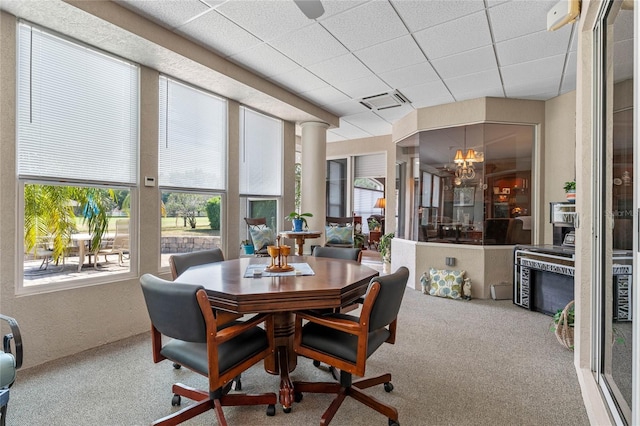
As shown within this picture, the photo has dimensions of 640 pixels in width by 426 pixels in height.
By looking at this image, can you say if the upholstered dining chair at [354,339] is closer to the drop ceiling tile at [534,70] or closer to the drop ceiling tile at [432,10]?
the drop ceiling tile at [432,10]

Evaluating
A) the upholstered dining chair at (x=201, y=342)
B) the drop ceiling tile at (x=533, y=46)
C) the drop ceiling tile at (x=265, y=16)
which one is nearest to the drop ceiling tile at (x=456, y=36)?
the drop ceiling tile at (x=533, y=46)

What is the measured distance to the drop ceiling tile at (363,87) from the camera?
401 centimetres

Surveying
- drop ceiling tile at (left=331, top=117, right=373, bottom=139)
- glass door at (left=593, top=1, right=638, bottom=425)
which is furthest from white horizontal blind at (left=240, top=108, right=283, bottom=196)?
glass door at (left=593, top=1, right=638, bottom=425)

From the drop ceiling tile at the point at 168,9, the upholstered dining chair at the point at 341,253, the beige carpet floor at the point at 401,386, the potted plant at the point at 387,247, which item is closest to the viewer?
the beige carpet floor at the point at 401,386

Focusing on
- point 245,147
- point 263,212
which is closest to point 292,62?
point 245,147

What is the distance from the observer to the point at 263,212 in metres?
5.03

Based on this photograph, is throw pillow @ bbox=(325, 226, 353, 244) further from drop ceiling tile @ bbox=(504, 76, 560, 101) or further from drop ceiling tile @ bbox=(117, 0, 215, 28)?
drop ceiling tile @ bbox=(117, 0, 215, 28)

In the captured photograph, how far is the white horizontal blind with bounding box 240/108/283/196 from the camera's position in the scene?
4574 mm

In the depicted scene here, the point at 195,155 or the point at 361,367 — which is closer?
the point at 361,367

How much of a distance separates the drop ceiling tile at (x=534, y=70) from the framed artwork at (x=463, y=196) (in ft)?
4.84

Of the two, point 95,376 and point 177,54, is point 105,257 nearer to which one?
point 95,376

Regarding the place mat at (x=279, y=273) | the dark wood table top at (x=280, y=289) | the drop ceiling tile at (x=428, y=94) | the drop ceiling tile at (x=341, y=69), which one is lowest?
the dark wood table top at (x=280, y=289)

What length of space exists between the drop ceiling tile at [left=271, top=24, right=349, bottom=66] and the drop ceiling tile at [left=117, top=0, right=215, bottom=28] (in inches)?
29.1

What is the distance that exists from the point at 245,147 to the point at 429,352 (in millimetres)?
3434
